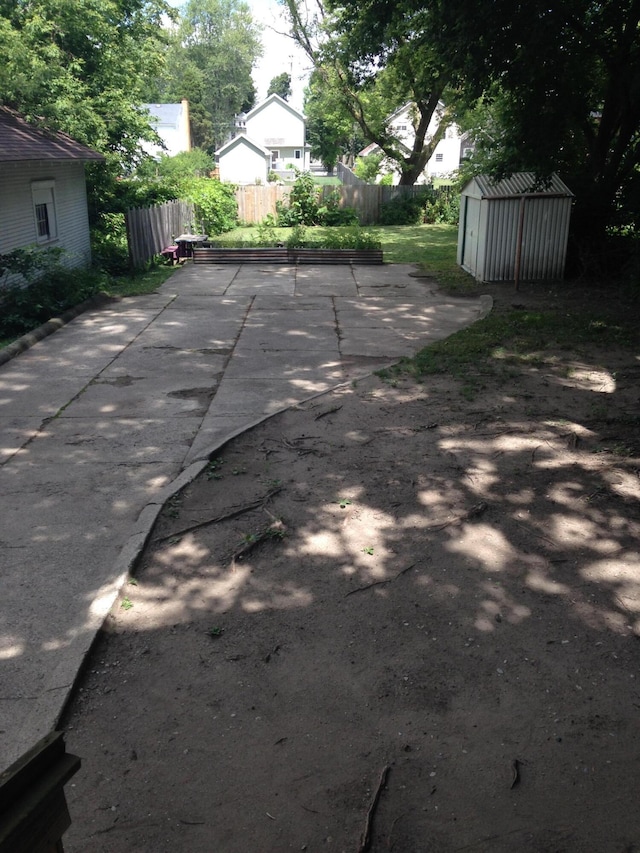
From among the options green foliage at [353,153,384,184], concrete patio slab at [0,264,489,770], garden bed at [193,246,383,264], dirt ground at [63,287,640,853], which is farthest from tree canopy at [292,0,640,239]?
green foliage at [353,153,384,184]

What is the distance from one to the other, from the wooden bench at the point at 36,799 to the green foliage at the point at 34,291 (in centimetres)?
1245

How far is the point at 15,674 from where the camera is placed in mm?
4277

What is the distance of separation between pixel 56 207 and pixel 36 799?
18530mm

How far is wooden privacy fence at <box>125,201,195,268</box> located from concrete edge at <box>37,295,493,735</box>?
12.6m

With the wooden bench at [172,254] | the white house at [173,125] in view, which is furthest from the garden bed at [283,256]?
the white house at [173,125]

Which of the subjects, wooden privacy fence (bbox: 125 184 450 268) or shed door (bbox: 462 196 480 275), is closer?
shed door (bbox: 462 196 480 275)

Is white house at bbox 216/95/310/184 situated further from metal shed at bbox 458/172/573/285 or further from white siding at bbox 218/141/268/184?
metal shed at bbox 458/172/573/285

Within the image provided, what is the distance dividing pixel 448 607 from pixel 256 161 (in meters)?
59.4

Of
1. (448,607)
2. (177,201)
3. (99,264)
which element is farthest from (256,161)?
(448,607)

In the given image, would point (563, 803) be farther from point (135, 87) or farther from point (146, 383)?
point (135, 87)

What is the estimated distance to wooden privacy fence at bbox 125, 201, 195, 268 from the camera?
765 inches

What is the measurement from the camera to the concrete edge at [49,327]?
1168 centimetres

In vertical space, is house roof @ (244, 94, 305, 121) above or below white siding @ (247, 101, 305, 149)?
above

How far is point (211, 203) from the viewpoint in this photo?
91.9 ft
